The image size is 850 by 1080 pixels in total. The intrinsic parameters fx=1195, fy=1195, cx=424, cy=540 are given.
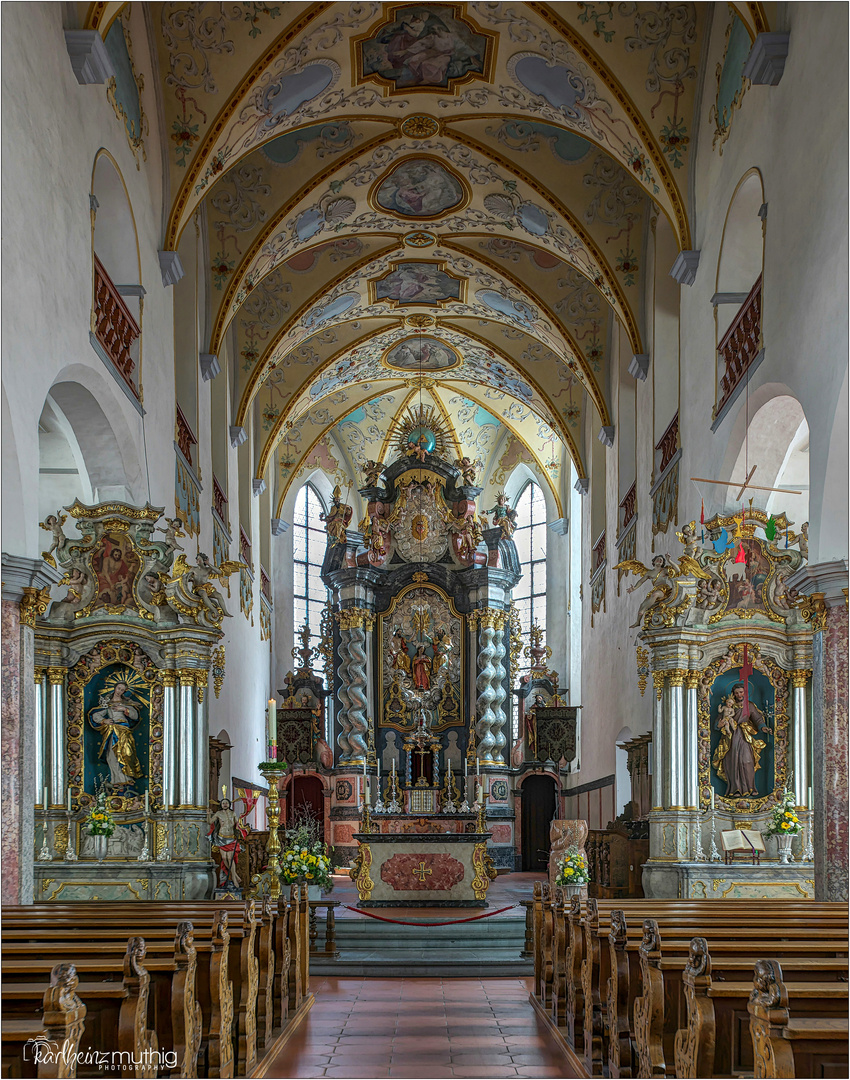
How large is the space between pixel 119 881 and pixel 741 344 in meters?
8.08

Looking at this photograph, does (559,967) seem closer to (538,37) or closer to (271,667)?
(538,37)

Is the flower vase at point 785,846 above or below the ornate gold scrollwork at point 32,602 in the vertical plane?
below

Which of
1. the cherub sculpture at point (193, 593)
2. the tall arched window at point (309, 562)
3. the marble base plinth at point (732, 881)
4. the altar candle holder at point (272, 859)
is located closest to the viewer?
the marble base plinth at point (732, 881)

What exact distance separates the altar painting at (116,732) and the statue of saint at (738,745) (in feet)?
18.9

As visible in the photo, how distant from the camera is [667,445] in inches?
613

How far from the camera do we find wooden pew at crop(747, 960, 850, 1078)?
405 cm

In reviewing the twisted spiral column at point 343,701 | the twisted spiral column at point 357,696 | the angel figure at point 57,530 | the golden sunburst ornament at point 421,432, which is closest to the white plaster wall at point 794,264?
the angel figure at point 57,530

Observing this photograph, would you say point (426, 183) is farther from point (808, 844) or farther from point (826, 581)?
point (808, 844)

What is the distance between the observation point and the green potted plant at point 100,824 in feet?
37.8

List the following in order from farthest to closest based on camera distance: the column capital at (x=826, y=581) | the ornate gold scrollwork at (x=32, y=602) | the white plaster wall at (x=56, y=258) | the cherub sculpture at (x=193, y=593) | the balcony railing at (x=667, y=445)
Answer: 1. the balcony railing at (x=667, y=445)
2. the cherub sculpture at (x=193, y=593)
3. the ornate gold scrollwork at (x=32, y=602)
4. the column capital at (x=826, y=581)
5. the white plaster wall at (x=56, y=258)

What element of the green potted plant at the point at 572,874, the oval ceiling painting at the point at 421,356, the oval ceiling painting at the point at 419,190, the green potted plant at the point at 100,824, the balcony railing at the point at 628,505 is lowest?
the green potted plant at the point at 572,874

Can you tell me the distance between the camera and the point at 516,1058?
26.6 feet

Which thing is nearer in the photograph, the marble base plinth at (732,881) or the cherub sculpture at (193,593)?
the marble base plinth at (732,881)

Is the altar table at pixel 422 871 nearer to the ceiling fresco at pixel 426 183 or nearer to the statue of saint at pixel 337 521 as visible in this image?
the ceiling fresco at pixel 426 183
